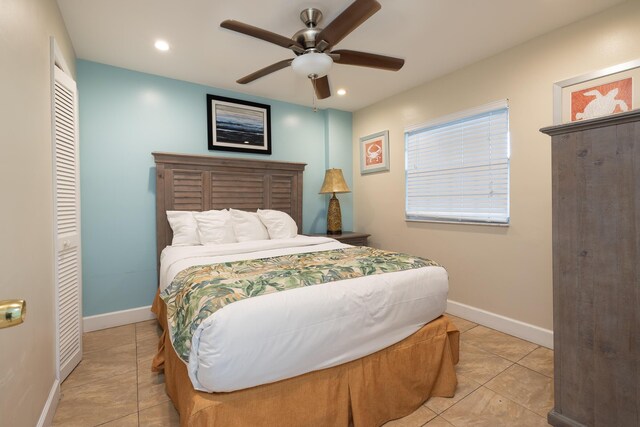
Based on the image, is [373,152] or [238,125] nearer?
[238,125]

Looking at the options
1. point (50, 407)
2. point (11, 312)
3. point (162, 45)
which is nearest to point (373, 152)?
point (162, 45)

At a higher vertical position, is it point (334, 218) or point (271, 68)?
point (271, 68)

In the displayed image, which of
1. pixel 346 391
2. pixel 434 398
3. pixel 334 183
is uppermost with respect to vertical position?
pixel 334 183

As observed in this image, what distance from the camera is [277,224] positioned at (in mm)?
3434

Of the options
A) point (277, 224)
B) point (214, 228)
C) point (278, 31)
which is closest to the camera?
point (278, 31)

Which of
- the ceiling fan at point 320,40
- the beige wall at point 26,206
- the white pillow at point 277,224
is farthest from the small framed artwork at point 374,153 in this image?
the beige wall at point 26,206

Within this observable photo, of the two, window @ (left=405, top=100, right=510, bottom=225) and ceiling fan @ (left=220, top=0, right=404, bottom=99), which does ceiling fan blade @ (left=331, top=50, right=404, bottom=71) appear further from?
window @ (left=405, top=100, right=510, bottom=225)

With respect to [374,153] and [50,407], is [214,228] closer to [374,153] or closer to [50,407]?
[50,407]

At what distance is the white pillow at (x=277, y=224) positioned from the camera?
3.39 m

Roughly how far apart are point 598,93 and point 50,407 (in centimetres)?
405

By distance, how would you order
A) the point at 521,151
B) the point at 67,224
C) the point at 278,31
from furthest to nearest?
1. the point at 521,151
2. the point at 278,31
3. the point at 67,224

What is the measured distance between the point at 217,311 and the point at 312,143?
3359mm

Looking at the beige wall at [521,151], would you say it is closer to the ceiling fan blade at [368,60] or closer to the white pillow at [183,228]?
the ceiling fan blade at [368,60]

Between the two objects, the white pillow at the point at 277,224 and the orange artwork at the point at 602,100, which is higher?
the orange artwork at the point at 602,100
